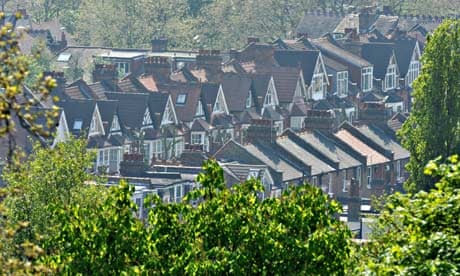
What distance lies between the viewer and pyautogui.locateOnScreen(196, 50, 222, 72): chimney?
3479 inches

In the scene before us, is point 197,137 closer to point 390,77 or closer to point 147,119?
point 147,119

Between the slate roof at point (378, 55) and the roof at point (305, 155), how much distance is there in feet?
106

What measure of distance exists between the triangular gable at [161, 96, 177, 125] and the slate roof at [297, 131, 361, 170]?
7.54 meters

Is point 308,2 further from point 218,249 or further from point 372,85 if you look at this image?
point 218,249

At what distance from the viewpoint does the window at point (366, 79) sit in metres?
100

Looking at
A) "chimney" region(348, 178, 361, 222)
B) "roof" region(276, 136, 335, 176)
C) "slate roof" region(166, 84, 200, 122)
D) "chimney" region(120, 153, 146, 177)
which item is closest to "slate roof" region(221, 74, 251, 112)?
"slate roof" region(166, 84, 200, 122)

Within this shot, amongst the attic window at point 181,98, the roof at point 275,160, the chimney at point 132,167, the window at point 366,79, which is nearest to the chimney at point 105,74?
the attic window at point 181,98

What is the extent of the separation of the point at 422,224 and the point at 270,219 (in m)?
4.19

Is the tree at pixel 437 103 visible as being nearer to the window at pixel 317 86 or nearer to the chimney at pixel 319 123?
the chimney at pixel 319 123

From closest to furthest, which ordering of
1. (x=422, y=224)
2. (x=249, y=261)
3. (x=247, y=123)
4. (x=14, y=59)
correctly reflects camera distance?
(x=14, y=59) < (x=422, y=224) < (x=249, y=261) < (x=247, y=123)

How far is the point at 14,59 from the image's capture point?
32.5 feet

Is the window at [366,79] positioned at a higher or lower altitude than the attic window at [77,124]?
higher

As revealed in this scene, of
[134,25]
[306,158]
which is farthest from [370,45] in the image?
[306,158]

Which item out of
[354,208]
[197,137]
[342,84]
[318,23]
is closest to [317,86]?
[342,84]
